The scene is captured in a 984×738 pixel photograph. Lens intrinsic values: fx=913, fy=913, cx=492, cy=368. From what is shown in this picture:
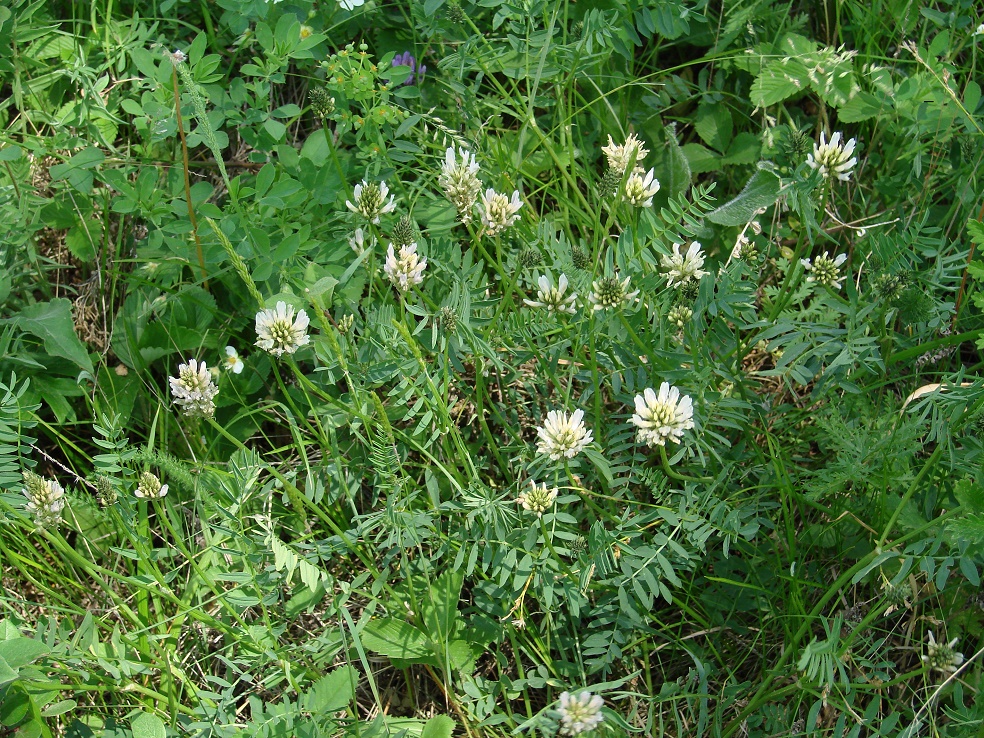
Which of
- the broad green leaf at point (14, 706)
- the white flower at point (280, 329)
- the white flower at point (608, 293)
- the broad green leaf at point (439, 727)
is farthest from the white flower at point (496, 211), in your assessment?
the broad green leaf at point (14, 706)

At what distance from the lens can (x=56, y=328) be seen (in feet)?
8.70

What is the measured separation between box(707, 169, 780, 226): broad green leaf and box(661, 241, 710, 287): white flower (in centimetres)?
30

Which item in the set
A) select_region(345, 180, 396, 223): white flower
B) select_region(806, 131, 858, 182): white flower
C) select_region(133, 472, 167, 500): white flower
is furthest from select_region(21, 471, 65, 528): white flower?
select_region(806, 131, 858, 182): white flower

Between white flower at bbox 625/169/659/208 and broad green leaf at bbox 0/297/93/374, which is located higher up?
white flower at bbox 625/169/659/208

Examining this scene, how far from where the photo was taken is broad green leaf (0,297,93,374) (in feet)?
8.59

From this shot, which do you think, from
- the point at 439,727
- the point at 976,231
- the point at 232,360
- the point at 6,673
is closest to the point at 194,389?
the point at 232,360

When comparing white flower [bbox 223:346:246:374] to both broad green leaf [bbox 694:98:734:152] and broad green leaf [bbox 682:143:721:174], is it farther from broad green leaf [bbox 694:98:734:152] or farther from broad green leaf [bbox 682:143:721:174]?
broad green leaf [bbox 694:98:734:152]

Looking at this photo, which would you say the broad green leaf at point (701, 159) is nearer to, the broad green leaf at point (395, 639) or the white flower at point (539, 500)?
the white flower at point (539, 500)

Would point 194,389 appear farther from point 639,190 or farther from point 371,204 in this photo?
point 639,190

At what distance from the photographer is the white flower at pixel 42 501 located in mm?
2209

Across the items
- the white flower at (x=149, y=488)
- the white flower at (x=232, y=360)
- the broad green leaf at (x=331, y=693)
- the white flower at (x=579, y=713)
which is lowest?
the broad green leaf at (x=331, y=693)

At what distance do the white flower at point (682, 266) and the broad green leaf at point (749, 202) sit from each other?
0.30m

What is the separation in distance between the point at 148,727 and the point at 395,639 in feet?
1.95

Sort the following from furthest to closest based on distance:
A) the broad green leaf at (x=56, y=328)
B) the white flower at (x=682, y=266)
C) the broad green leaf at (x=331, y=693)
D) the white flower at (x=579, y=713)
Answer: the broad green leaf at (x=56, y=328), the white flower at (x=682, y=266), the broad green leaf at (x=331, y=693), the white flower at (x=579, y=713)
